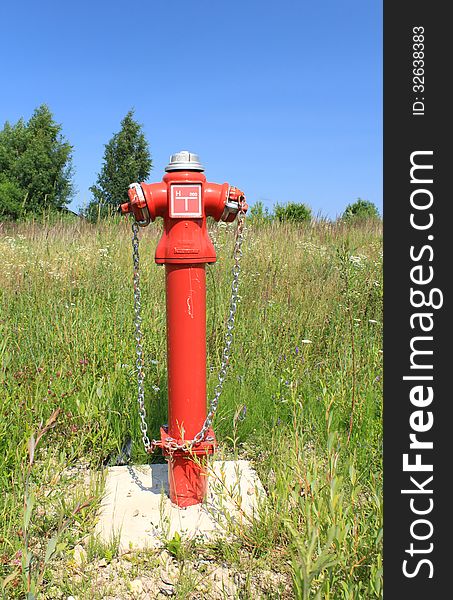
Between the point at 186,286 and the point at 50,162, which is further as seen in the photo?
the point at 50,162

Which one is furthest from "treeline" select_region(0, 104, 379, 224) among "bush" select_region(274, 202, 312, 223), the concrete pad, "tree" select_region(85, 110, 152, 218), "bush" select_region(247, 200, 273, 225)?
the concrete pad

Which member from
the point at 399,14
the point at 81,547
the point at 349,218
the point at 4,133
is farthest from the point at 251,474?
the point at 4,133

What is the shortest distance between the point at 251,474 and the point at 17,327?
224cm

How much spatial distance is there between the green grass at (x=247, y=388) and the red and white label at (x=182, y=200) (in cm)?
93

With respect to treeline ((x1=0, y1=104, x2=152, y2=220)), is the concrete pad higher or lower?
lower

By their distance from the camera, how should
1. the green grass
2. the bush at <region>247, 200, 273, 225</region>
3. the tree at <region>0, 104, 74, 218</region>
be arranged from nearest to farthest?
the green grass, the bush at <region>247, 200, 273, 225</region>, the tree at <region>0, 104, 74, 218</region>

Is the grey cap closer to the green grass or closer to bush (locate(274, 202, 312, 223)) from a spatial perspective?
the green grass

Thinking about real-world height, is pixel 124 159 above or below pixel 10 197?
above

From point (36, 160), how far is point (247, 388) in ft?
122

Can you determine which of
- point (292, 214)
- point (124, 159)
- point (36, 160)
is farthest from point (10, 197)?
point (292, 214)

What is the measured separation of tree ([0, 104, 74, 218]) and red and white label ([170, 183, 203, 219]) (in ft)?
114

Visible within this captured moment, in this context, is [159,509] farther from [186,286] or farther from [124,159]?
[124,159]

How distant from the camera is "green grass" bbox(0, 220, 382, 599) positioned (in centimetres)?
193

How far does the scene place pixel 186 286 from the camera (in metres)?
2.56
